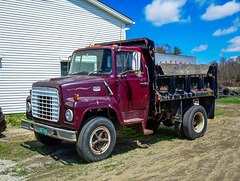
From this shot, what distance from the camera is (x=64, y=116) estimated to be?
5238 mm

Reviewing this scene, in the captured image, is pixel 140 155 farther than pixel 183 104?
No

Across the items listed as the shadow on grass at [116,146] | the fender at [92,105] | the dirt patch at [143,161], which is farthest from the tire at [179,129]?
the fender at [92,105]

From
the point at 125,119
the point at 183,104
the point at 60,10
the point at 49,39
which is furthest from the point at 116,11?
the point at 125,119

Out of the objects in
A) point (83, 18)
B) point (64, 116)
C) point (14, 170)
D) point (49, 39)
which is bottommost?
point (14, 170)

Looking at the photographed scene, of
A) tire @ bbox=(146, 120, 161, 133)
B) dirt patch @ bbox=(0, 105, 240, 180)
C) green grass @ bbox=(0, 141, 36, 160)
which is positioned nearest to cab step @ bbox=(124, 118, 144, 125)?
dirt patch @ bbox=(0, 105, 240, 180)

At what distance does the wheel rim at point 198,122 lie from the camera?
7.73 m

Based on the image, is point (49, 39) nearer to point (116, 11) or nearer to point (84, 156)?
point (116, 11)

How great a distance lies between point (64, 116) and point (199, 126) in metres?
4.41

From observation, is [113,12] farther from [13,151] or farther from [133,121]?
[13,151]

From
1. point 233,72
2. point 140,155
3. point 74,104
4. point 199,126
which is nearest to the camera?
point 74,104

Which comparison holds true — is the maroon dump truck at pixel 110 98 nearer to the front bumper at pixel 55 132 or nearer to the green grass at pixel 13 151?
the front bumper at pixel 55 132

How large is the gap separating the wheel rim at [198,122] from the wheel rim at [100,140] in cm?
330

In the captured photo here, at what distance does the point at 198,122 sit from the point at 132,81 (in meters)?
2.90

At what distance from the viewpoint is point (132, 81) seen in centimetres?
628
